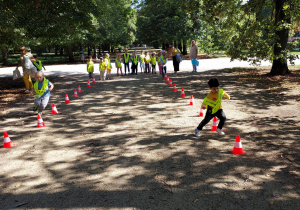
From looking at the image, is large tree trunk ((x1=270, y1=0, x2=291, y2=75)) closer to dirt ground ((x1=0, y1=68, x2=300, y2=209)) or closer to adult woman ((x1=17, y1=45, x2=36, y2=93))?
dirt ground ((x1=0, y1=68, x2=300, y2=209))

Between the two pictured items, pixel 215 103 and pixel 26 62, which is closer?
pixel 215 103

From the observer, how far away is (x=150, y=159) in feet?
15.5

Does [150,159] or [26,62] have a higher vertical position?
[26,62]

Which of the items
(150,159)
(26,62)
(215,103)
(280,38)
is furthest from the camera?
(280,38)

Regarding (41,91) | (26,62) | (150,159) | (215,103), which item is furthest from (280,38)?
(26,62)

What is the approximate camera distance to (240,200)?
342 cm

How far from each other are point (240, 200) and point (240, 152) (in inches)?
62.6

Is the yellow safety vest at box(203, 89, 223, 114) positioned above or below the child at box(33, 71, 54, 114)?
below

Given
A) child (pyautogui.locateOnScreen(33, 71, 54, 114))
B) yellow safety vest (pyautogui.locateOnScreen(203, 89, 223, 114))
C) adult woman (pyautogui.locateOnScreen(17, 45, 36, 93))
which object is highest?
adult woman (pyautogui.locateOnScreen(17, 45, 36, 93))

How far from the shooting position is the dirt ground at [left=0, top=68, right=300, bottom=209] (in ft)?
11.6

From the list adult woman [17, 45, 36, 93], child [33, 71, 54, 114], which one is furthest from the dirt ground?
adult woman [17, 45, 36, 93]

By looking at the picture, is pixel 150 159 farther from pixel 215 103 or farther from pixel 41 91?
pixel 41 91

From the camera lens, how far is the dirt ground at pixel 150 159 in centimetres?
353

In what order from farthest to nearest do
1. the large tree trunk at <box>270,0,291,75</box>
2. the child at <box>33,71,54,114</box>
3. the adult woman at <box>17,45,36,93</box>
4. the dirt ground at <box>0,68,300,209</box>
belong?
1. the large tree trunk at <box>270,0,291,75</box>
2. the adult woman at <box>17,45,36,93</box>
3. the child at <box>33,71,54,114</box>
4. the dirt ground at <box>0,68,300,209</box>
